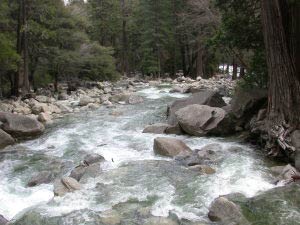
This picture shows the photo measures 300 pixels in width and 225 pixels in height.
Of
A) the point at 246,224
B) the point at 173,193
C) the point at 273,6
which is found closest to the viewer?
the point at 246,224

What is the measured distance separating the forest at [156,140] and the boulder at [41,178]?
3 centimetres

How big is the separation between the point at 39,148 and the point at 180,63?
27.7m

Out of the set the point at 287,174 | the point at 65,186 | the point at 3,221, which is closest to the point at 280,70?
the point at 287,174

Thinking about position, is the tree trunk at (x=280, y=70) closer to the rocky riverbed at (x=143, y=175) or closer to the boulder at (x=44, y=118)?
the rocky riverbed at (x=143, y=175)

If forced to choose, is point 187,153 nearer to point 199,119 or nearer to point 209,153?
point 209,153

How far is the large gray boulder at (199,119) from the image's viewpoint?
1149 cm

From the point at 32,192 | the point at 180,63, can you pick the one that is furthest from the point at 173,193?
the point at 180,63

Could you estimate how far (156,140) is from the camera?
9.88m

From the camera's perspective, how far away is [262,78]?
11953mm

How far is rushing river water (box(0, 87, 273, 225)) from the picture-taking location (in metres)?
6.68

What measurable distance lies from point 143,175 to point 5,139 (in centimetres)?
475

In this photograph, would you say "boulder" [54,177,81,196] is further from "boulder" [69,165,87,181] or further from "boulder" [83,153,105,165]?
"boulder" [83,153,105,165]

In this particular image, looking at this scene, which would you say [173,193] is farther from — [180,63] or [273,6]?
[180,63]

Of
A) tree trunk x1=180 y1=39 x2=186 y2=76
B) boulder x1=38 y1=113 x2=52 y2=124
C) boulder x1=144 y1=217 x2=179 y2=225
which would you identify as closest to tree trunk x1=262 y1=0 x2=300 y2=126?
boulder x1=144 y1=217 x2=179 y2=225
